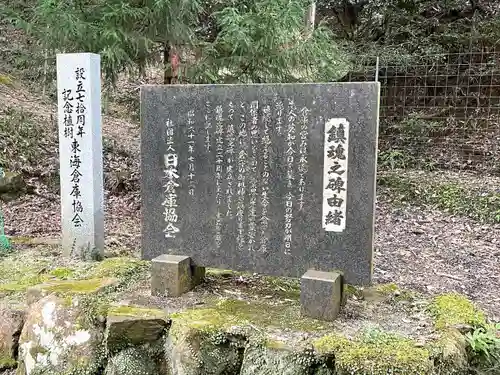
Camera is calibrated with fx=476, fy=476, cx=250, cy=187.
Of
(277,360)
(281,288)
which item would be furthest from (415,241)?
(277,360)

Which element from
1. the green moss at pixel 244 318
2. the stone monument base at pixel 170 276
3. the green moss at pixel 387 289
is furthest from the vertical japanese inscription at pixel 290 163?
the green moss at pixel 387 289

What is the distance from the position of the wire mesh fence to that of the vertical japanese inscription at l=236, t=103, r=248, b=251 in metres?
5.47

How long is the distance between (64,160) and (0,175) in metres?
2.54

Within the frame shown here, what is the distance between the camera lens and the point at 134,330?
2.90 meters

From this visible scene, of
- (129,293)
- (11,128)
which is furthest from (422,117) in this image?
(11,128)

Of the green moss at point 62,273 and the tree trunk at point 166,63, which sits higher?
the tree trunk at point 166,63

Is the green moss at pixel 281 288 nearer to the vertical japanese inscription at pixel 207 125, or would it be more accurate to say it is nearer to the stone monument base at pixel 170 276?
the stone monument base at pixel 170 276

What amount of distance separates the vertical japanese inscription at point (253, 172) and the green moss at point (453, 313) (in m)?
1.26

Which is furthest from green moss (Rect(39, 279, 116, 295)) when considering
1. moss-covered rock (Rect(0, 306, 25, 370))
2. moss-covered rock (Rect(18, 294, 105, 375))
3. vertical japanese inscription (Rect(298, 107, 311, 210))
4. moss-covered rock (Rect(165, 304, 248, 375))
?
vertical japanese inscription (Rect(298, 107, 311, 210))

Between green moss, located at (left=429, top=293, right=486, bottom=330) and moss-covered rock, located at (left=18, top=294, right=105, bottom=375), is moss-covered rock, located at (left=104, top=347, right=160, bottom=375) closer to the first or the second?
moss-covered rock, located at (left=18, top=294, right=105, bottom=375)

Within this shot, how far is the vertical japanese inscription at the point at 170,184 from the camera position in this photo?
11.1ft

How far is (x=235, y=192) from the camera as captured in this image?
323cm

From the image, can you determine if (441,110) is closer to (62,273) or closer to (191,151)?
(191,151)

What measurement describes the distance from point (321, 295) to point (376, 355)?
528 millimetres
